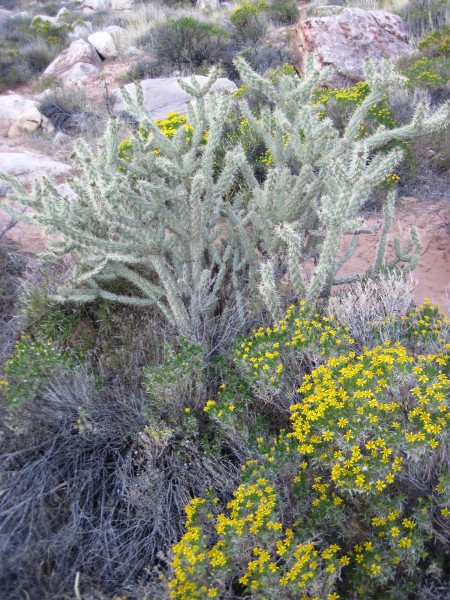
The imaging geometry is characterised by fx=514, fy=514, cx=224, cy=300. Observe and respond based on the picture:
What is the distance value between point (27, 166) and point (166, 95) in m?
3.87

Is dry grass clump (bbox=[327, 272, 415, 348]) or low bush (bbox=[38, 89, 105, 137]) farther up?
dry grass clump (bbox=[327, 272, 415, 348])

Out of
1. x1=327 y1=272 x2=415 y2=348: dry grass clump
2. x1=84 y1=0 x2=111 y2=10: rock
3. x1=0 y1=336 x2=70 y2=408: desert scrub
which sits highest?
x1=84 y1=0 x2=111 y2=10: rock

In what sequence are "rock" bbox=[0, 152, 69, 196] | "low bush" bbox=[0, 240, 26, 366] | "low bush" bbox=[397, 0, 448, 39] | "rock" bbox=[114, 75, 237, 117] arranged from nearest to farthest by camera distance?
"low bush" bbox=[0, 240, 26, 366]
"rock" bbox=[0, 152, 69, 196]
"rock" bbox=[114, 75, 237, 117]
"low bush" bbox=[397, 0, 448, 39]

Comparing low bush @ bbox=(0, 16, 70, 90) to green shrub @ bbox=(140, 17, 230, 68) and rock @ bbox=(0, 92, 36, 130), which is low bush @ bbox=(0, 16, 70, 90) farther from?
green shrub @ bbox=(140, 17, 230, 68)

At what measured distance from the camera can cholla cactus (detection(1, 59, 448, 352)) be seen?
3.32m

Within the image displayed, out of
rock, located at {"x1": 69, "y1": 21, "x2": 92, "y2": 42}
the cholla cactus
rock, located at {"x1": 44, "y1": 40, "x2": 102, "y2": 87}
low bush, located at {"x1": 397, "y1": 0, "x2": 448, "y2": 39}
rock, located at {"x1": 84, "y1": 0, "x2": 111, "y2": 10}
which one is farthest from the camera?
rock, located at {"x1": 84, "y1": 0, "x2": 111, "y2": 10}

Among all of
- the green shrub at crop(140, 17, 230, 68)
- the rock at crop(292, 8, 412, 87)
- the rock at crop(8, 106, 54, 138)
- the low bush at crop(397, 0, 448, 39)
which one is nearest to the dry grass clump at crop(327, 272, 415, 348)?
the rock at crop(292, 8, 412, 87)

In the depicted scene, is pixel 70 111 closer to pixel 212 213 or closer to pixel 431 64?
pixel 431 64

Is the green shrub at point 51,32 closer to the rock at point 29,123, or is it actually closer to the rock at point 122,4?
the rock at point 122,4

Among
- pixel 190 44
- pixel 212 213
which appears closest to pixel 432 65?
pixel 190 44

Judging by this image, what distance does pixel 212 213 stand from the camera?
4070 mm

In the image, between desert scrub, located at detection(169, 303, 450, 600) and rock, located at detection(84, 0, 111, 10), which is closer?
desert scrub, located at detection(169, 303, 450, 600)

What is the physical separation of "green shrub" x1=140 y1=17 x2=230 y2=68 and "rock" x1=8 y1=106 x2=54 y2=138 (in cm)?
353

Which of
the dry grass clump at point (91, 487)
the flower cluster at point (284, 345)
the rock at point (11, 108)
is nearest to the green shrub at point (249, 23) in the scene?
the rock at point (11, 108)
